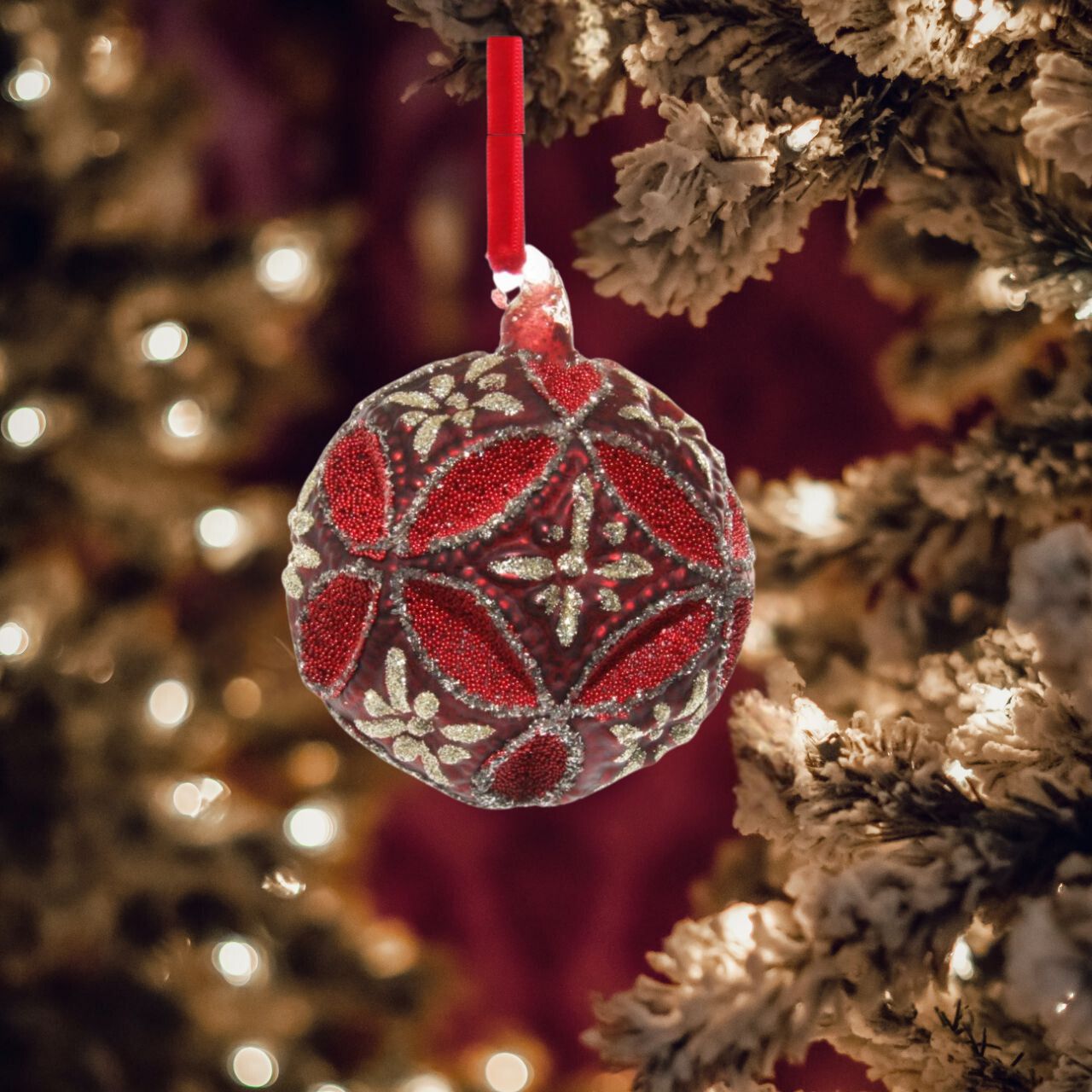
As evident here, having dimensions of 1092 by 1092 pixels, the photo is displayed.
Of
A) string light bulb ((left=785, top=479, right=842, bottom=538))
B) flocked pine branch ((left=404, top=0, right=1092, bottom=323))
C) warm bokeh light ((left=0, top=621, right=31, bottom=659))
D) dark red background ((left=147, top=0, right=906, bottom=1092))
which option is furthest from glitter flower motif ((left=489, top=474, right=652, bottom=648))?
warm bokeh light ((left=0, top=621, right=31, bottom=659))

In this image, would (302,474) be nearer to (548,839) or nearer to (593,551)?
(548,839)

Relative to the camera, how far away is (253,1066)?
1177mm

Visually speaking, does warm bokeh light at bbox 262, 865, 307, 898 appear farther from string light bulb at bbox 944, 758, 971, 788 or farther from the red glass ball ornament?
string light bulb at bbox 944, 758, 971, 788

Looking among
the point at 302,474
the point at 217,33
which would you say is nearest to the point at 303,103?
the point at 217,33

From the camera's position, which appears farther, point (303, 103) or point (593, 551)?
point (303, 103)

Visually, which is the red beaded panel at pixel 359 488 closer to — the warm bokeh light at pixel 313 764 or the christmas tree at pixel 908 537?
the christmas tree at pixel 908 537

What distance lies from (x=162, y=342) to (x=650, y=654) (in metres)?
0.79

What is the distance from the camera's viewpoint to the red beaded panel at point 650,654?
1.69ft

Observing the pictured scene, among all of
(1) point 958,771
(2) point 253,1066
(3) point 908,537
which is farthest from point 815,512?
(2) point 253,1066

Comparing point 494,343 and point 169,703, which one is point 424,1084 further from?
point 494,343

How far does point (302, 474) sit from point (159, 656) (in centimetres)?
27

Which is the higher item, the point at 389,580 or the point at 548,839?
the point at 389,580

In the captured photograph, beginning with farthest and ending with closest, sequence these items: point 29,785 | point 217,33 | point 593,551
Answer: point 217,33
point 29,785
point 593,551

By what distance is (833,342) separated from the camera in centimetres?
112
